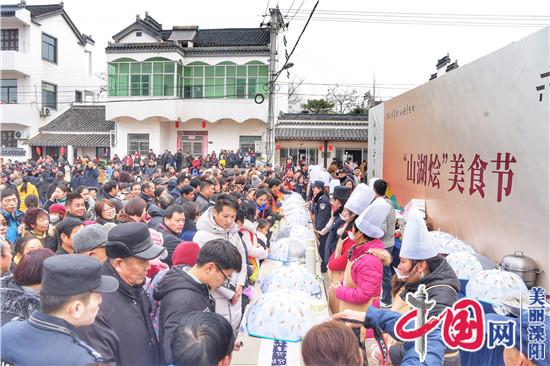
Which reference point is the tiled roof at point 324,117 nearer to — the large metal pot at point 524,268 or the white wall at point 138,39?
the white wall at point 138,39

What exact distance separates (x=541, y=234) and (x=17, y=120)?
85.7 ft

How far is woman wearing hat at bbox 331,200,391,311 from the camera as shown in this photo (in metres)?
2.80

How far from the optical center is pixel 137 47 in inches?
888

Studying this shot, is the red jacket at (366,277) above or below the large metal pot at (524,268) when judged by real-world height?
above

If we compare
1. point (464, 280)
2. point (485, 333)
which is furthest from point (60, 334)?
point (464, 280)

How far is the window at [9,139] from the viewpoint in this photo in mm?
23922

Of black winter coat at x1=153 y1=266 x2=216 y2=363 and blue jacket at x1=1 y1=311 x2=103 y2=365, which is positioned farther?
black winter coat at x1=153 y1=266 x2=216 y2=363

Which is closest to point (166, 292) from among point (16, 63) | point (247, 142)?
point (247, 142)

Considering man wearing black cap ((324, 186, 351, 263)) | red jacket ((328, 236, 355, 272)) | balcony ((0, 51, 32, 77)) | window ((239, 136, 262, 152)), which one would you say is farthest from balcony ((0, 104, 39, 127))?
red jacket ((328, 236, 355, 272))

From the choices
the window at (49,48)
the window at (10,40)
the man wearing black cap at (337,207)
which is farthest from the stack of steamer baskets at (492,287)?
the window at (49,48)

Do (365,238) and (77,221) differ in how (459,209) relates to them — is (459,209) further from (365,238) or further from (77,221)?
(77,221)

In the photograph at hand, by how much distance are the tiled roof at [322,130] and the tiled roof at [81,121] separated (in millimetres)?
10033

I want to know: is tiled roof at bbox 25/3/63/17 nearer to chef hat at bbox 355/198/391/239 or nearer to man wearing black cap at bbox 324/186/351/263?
man wearing black cap at bbox 324/186/351/263

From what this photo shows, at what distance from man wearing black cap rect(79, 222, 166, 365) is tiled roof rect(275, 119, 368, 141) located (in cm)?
1959
